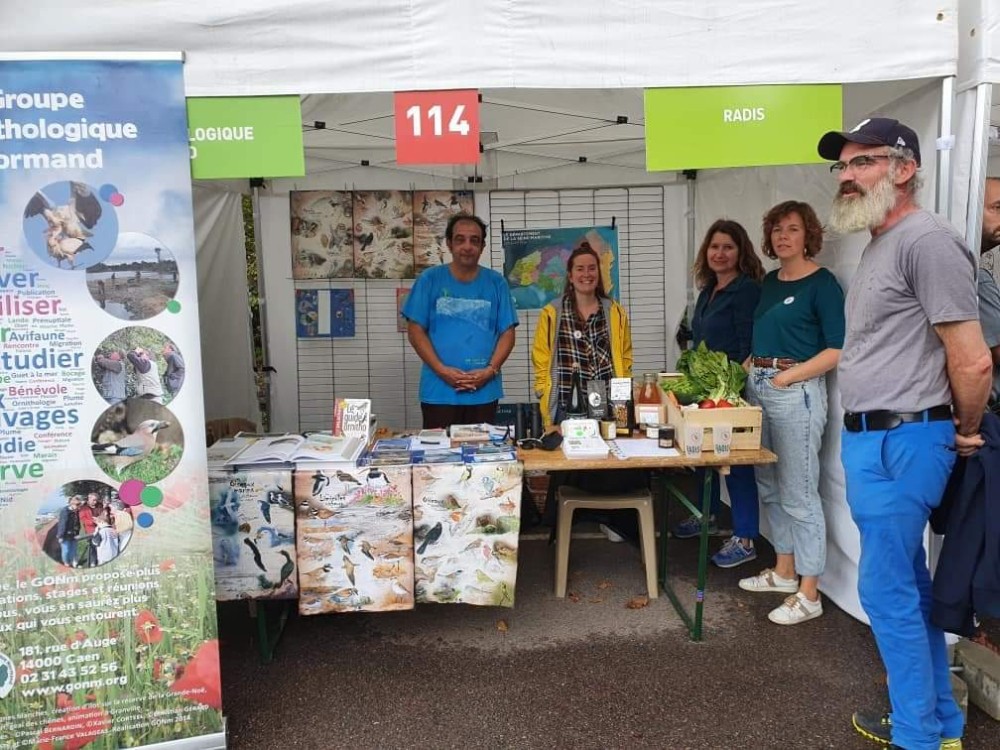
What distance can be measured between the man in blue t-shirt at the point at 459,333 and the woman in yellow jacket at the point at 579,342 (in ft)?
0.78

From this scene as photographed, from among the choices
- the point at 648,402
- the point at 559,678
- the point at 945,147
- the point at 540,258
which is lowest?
the point at 559,678

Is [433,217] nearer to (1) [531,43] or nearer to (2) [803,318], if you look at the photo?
(1) [531,43]

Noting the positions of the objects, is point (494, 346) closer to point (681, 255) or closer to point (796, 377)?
point (796, 377)

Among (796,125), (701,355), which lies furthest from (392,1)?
(701,355)

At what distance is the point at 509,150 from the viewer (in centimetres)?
472

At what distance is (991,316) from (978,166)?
1.81ft

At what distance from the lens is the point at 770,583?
3389 millimetres

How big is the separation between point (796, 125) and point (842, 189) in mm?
454

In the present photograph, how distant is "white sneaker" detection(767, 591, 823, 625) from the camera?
3.08 m

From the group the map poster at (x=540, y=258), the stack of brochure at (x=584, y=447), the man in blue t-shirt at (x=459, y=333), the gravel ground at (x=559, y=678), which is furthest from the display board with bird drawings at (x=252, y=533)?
the map poster at (x=540, y=258)

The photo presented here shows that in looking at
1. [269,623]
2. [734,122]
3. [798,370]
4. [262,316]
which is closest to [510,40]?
[734,122]

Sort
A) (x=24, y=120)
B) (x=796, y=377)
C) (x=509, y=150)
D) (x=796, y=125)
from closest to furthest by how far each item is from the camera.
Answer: (x=24, y=120), (x=796, y=125), (x=796, y=377), (x=509, y=150)

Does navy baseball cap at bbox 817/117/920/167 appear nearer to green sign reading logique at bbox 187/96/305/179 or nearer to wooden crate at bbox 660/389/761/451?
wooden crate at bbox 660/389/761/451

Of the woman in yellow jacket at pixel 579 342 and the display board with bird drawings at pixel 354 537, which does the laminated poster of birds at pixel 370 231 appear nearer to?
the woman in yellow jacket at pixel 579 342
